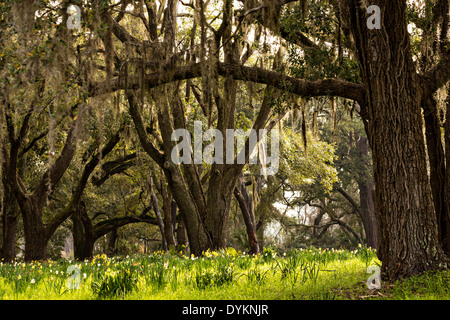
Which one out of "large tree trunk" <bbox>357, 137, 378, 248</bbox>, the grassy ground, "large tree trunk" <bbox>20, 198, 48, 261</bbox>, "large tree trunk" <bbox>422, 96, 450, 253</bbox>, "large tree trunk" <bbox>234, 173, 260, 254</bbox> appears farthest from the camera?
"large tree trunk" <bbox>357, 137, 378, 248</bbox>

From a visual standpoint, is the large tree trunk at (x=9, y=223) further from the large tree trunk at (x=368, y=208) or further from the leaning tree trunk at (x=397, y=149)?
the large tree trunk at (x=368, y=208)

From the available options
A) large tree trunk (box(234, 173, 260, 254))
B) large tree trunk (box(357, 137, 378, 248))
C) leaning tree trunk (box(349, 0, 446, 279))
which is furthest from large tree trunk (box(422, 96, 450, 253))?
large tree trunk (box(357, 137, 378, 248))

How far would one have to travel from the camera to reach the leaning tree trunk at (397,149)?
17.6ft

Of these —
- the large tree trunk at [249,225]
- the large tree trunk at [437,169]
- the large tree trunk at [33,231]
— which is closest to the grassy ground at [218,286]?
the large tree trunk at [437,169]

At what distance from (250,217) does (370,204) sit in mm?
13342

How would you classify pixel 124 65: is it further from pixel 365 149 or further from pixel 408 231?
pixel 365 149

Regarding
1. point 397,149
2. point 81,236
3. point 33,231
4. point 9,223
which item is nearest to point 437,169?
point 397,149

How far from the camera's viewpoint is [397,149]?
5496 mm

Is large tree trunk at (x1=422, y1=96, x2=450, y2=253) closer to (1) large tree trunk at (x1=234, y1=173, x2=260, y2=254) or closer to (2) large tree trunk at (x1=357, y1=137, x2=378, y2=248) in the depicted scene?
(1) large tree trunk at (x1=234, y1=173, x2=260, y2=254)

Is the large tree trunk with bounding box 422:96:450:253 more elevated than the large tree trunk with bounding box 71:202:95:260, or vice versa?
the large tree trunk with bounding box 422:96:450:253

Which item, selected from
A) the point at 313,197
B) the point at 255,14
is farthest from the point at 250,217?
the point at 313,197

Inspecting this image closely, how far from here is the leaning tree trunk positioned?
5355 mm

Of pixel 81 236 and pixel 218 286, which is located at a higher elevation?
pixel 218 286

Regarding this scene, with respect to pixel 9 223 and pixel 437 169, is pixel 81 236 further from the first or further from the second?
pixel 437 169
